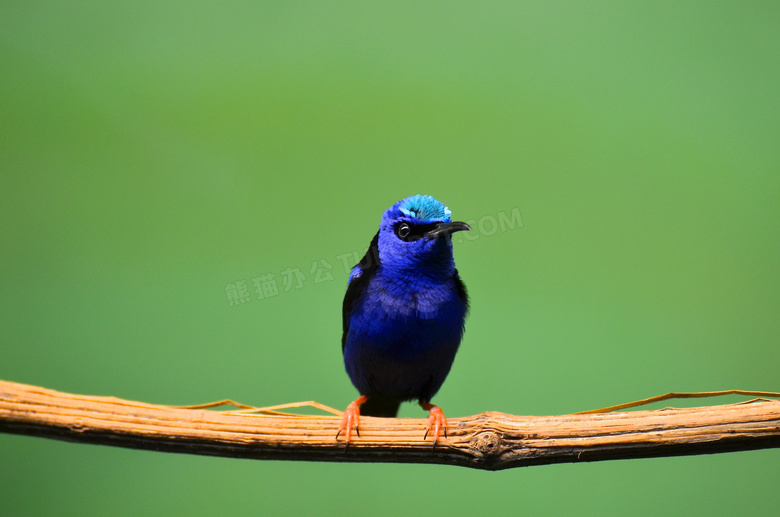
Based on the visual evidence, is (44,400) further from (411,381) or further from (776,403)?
(776,403)

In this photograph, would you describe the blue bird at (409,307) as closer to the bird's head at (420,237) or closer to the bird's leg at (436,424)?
the bird's head at (420,237)

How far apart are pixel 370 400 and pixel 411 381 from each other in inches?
12.1

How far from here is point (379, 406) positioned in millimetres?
3246

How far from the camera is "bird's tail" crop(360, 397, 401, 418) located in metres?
3.21

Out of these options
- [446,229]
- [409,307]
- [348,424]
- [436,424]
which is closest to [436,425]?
[436,424]

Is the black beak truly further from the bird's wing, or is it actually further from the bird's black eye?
the bird's wing

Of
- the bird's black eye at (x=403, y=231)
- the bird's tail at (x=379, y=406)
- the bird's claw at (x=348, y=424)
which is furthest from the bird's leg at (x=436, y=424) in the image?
the bird's black eye at (x=403, y=231)

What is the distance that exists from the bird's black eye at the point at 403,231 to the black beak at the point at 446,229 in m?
0.09

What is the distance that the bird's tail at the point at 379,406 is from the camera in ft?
10.5

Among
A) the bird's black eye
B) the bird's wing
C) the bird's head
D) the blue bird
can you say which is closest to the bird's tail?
the blue bird

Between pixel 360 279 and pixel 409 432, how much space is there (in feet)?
2.91

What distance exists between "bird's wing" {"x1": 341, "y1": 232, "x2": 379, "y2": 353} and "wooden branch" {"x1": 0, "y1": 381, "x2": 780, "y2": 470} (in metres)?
0.74

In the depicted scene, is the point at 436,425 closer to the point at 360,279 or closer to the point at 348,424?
the point at 348,424

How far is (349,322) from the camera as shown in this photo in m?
3.08
